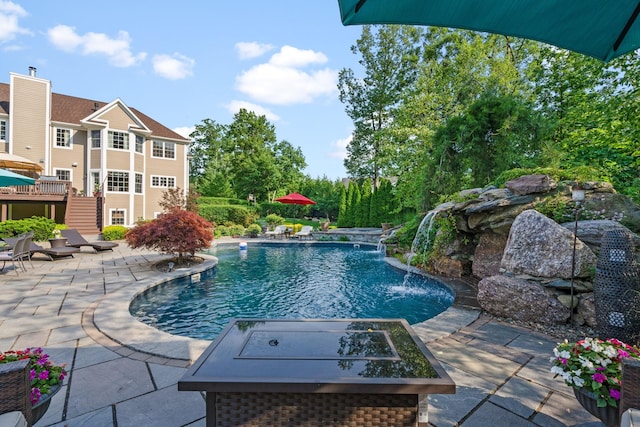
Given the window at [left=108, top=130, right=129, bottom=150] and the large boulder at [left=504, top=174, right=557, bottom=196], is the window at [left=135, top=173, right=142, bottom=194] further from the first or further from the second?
the large boulder at [left=504, top=174, right=557, bottom=196]

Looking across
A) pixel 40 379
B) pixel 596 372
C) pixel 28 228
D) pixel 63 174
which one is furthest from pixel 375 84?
pixel 40 379

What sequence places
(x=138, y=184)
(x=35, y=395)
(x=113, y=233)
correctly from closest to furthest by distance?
(x=35, y=395), (x=113, y=233), (x=138, y=184)

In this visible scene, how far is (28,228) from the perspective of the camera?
1227 cm

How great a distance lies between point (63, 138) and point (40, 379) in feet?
75.4

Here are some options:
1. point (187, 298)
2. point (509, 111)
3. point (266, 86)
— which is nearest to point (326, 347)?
point (187, 298)

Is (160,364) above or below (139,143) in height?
below

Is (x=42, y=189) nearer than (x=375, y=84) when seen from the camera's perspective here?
Answer: Yes

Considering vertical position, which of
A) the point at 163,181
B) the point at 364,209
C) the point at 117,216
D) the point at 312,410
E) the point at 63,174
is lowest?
the point at 312,410

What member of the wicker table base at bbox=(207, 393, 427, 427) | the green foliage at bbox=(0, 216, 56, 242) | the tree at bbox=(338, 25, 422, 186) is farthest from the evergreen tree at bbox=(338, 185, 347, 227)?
the wicker table base at bbox=(207, 393, 427, 427)

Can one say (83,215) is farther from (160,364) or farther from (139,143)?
(160,364)

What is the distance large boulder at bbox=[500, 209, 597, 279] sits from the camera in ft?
15.0

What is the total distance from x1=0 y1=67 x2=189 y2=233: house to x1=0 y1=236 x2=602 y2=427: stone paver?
14.4 m

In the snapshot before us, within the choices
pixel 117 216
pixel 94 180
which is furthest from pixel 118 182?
pixel 117 216

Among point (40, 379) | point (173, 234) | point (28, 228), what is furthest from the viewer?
point (28, 228)
